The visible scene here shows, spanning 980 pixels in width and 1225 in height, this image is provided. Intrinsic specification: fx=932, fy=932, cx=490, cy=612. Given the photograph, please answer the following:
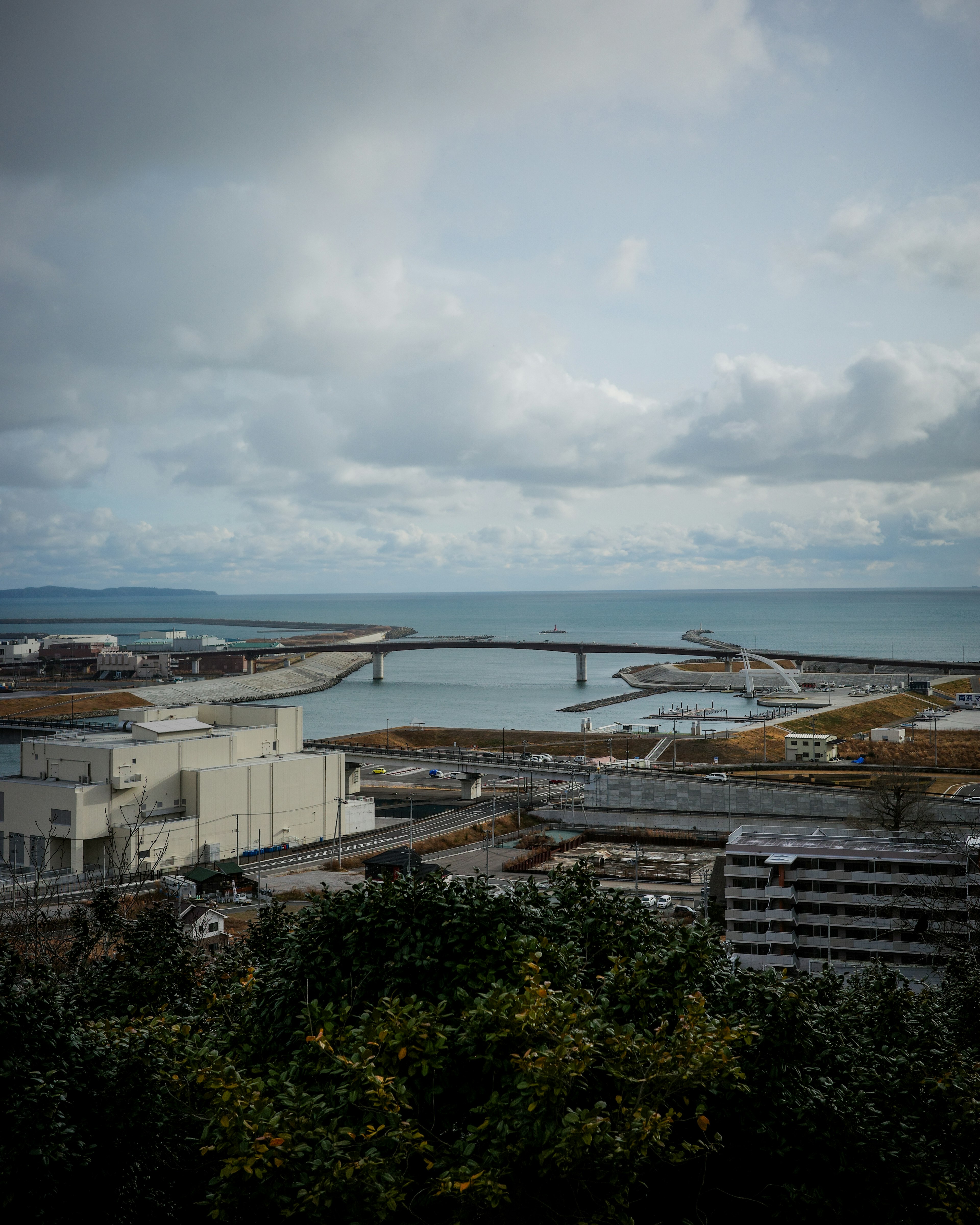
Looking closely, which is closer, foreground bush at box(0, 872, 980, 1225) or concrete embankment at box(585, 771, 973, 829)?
foreground bush at box(0, 872, 980, 1225)

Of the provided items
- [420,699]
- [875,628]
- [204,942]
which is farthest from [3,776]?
[875,628]

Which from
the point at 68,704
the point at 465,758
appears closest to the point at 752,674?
the point at 465,758

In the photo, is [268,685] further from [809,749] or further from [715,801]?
[715,801]

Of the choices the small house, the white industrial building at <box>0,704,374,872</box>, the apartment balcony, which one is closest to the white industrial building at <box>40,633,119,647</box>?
the white industrial building at <box>0,704,374,872</box>

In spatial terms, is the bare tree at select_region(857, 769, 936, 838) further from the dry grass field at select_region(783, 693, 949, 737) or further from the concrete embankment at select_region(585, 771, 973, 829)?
the dry grass field at select_region(783, 693, 949, 737)

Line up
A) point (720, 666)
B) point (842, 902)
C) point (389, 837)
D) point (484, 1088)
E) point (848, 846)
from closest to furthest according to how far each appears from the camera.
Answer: point (484, 1088)
point (842, 902)
point (848, 846)
point (389, 837)
point (720, 666)

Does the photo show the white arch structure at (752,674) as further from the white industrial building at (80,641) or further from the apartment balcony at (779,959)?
the white industrial building at (80,641)
